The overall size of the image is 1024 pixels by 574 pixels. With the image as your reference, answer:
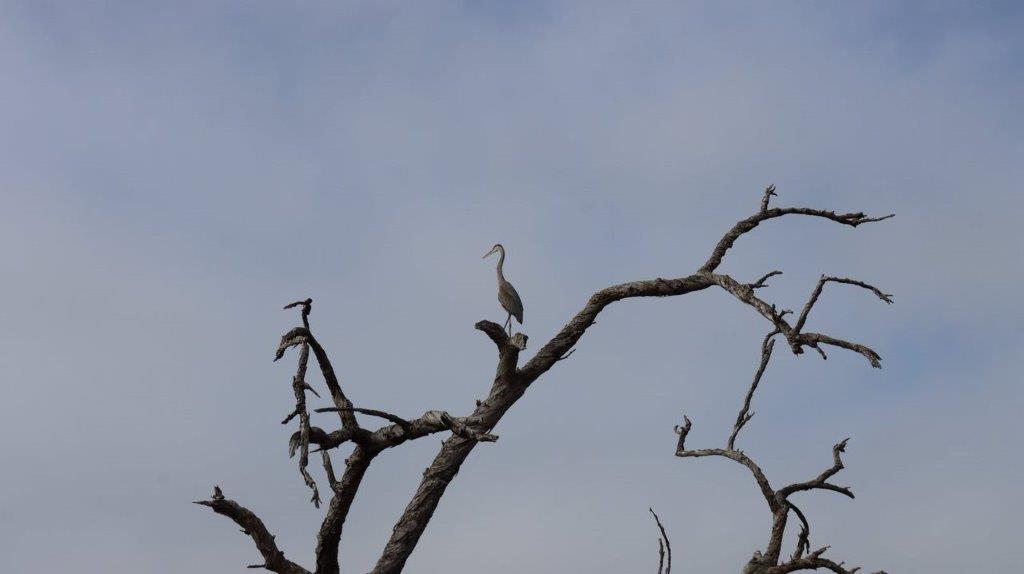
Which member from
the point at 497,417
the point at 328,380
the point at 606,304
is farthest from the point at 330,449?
the point at 606,304

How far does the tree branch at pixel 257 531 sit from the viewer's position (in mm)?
9852

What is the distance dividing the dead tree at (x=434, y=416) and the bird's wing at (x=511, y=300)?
236 centimetres

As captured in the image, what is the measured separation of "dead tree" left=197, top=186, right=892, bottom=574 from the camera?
966 cm

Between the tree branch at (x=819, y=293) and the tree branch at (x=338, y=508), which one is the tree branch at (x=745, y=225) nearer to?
the tree branch at (x=819, y=293)

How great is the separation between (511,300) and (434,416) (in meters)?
4.33

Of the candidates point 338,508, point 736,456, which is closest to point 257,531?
point 338,508

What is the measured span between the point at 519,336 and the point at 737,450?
2.77 meters

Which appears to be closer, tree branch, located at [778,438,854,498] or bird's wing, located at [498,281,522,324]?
tree branch, located at [778,438,854,498]

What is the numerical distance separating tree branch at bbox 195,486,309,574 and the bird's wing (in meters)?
5.00

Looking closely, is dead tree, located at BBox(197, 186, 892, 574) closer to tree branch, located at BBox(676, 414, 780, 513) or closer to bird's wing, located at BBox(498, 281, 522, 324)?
tree branch, located at BBox(676, 414, 780, 513)

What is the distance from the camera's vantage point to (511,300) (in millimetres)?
14086

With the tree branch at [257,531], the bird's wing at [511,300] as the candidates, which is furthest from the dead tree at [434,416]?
the bird's wing at [511,300]

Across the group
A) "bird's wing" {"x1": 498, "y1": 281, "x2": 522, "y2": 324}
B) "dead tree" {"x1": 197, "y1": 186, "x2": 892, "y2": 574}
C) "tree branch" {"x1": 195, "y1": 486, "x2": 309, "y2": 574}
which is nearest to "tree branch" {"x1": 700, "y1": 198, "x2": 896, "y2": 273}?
"dead tree" {"x1": 197, "y1": 186, "x2": 892, "y2": 574}

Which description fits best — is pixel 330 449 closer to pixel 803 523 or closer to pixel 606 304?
pixel 606 304
